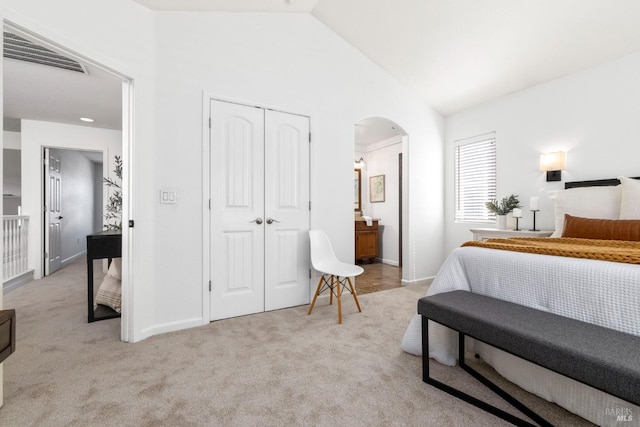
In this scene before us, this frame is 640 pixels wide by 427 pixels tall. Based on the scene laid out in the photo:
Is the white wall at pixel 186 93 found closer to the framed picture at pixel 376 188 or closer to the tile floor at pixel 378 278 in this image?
the tile floor at pixel 378 278

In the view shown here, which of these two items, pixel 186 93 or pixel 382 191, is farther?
pixel 382 191

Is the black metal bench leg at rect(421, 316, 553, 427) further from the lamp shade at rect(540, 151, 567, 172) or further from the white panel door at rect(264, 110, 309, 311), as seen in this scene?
the lamp shade at rect(540, 151, 567, 172)

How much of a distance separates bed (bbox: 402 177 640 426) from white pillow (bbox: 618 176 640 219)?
0.25 meters

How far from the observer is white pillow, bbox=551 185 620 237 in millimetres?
2764

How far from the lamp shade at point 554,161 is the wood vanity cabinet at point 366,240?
285 centimetres

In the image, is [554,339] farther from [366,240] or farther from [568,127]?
[366,240]

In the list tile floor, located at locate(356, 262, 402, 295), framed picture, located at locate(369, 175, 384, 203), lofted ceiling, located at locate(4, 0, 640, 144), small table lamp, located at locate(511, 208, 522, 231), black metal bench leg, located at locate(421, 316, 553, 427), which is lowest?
tile floor, located at locate(356, 262, 402, 295)

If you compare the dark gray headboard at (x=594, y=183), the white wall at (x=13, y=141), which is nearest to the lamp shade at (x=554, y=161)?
the dark gray headboard at (x=594, y=183)

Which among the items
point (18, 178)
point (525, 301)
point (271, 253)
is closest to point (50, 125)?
point (18, 178)

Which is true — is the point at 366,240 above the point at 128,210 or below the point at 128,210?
below

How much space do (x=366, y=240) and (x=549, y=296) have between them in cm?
404

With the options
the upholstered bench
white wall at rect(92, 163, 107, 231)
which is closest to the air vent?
the upholstered bench

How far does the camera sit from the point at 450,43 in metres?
3.18

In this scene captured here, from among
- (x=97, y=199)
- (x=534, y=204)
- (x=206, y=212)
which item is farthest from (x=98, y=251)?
(x=97, y=199)
